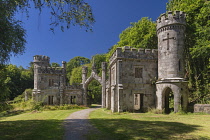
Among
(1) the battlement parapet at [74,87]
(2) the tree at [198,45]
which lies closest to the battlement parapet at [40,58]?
(1) the battlement parapet at [74,87]

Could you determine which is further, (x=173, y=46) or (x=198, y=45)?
(x=198, y=45)

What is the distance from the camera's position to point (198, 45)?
18469 millimetres

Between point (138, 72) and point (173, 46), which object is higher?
point (173, 46)

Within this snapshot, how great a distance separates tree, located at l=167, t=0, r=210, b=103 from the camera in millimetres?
18359

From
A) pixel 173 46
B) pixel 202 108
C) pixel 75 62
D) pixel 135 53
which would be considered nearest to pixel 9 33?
pixel 135 53

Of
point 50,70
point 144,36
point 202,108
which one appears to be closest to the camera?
point 202,108

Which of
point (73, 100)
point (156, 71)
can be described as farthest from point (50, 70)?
point (156, 71)

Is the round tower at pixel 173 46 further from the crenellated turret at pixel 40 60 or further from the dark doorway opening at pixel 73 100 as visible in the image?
the crenellated turret at pixel 40 60

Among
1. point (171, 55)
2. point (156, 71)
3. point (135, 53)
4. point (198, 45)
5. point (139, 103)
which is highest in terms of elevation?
point (198, 45)

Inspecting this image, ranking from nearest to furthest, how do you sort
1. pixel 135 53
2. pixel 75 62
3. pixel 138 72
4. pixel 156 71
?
pixel 135 53
pixel 138 72
pixel 156 71
pixel 75 62

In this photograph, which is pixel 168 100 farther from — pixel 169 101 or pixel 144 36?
pixel 144 36

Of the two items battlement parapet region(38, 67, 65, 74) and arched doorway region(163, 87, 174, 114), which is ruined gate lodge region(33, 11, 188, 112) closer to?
arched doorway region(163, 87, 174, 114)

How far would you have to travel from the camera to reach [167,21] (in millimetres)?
18266

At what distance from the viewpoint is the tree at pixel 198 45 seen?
18.4 meters
